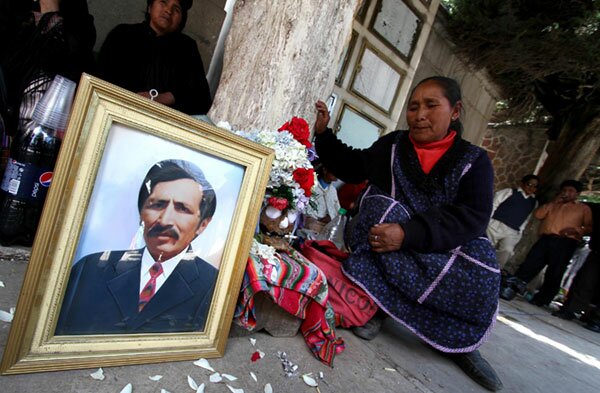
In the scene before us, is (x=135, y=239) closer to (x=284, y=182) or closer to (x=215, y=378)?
(x=215, y=378)

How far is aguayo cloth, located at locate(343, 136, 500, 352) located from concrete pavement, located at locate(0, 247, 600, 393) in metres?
0.18

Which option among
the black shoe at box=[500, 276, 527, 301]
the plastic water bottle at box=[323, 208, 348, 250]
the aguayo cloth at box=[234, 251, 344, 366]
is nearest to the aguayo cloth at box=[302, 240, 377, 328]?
the aguayo cloth at box=[234, 251, 344, 366]

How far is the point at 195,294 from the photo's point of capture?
109 cm

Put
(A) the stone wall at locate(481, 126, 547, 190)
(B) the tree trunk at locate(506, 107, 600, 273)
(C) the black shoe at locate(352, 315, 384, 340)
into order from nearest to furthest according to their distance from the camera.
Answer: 1. (C) the black shoe at locate(352, 315, 384, 340)
2. (B) the tree trunk at locate(506, 107, 600, 273)
3. (A) the stone wall at locate(481, 126, 547, 190)

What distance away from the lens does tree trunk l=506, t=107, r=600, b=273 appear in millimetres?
6453

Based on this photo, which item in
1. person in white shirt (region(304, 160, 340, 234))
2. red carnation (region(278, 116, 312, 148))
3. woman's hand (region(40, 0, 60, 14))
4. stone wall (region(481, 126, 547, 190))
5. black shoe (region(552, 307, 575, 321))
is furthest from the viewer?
stone wall (region(481, 126, 547, 190))

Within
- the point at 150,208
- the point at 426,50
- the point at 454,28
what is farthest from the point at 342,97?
the point at 150,208

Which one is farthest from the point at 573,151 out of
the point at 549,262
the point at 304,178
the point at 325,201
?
the point at 304,178

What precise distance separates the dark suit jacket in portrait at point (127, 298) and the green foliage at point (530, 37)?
5.34m

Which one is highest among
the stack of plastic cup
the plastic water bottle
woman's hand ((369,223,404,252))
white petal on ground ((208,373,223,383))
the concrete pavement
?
the stack of plastic cup

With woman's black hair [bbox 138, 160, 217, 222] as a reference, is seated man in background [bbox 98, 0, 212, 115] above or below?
above

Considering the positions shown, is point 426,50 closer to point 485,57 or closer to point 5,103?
point 485,57

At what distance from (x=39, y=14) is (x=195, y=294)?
1.67 metres

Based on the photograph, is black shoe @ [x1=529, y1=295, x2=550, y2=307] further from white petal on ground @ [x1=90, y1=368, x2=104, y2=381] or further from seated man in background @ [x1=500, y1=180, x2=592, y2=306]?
white petal on ground @ [x1=90, y1=368, x2=104, y2=381]
